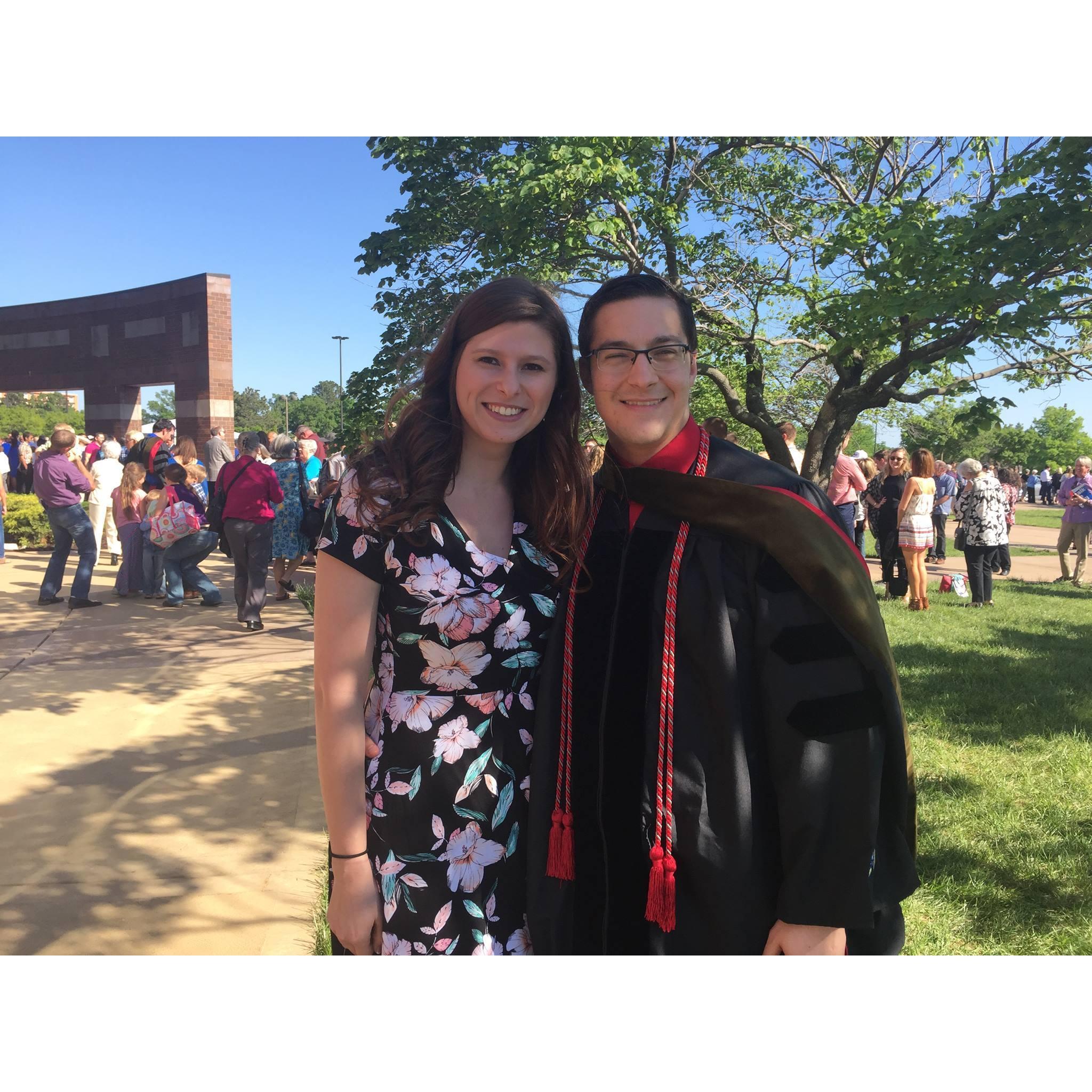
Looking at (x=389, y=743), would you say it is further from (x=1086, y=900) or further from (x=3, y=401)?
(x=3, y=401)

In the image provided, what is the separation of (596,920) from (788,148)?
6618 millimetres

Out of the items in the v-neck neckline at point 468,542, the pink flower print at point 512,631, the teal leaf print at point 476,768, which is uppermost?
the v-neck neckline at point 468,542

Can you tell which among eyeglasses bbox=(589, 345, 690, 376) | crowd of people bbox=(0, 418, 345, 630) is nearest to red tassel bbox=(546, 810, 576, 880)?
eyeglasses bbox=(589, 345, 690, 376)

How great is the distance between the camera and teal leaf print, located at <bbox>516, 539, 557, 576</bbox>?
70.1 inches

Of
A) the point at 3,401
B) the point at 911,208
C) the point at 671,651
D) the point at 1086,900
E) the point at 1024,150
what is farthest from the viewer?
the point at 3,401

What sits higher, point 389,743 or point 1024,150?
point 1024,150

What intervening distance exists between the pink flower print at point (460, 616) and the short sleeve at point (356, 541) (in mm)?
122

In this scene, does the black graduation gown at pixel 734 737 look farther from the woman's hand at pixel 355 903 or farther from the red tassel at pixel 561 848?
the woman's hand at pixel 355 903

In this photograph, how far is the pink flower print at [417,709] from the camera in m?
1.69

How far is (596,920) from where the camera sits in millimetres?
1738

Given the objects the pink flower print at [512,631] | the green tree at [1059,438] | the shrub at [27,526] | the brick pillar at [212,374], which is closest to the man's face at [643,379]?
the pink flower print at [512,631]

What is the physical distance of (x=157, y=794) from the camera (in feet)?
13.9

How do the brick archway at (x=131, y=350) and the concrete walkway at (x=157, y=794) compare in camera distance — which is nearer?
the concrete walkway at (x=157, y=794)

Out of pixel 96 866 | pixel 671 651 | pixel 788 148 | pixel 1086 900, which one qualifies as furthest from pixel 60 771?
pixel 788 148
